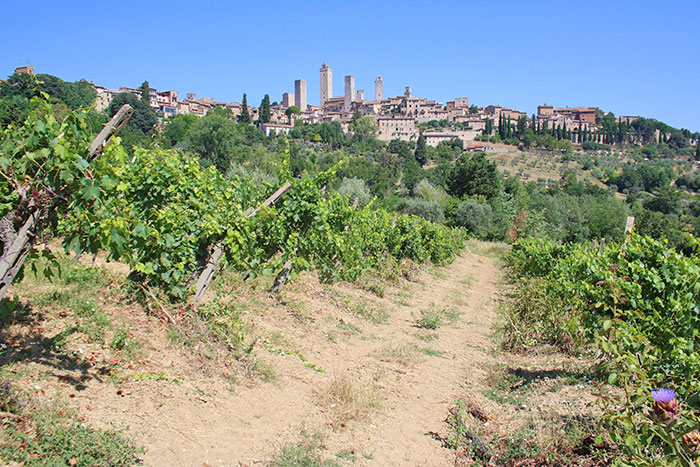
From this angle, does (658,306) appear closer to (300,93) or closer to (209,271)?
(209,271)

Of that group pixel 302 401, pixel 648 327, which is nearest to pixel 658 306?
pixel 648 327

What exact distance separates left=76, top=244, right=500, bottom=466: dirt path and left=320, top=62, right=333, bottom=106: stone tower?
156 meters

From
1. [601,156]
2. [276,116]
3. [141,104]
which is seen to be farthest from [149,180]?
[276,116]

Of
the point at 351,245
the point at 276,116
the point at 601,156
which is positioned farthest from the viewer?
the point at 276,116

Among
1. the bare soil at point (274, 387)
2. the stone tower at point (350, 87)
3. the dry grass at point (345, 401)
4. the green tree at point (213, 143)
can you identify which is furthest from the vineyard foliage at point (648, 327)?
the stone tower at point (350, 87)

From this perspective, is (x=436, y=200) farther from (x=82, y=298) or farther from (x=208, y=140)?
(x=82, y=298)

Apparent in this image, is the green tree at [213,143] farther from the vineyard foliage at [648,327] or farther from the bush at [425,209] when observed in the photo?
the vineyard foliage at [648,327]

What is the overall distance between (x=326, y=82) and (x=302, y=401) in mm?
161212

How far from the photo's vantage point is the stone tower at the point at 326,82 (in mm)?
156125

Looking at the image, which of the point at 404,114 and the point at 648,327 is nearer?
the point at 648,327

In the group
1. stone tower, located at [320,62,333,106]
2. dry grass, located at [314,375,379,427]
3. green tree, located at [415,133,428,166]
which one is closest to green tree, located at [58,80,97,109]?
green tree, located at [415,133,428,166]

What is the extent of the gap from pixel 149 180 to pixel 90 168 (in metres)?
2.29

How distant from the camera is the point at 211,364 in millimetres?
4371

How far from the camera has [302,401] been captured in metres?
4.29
